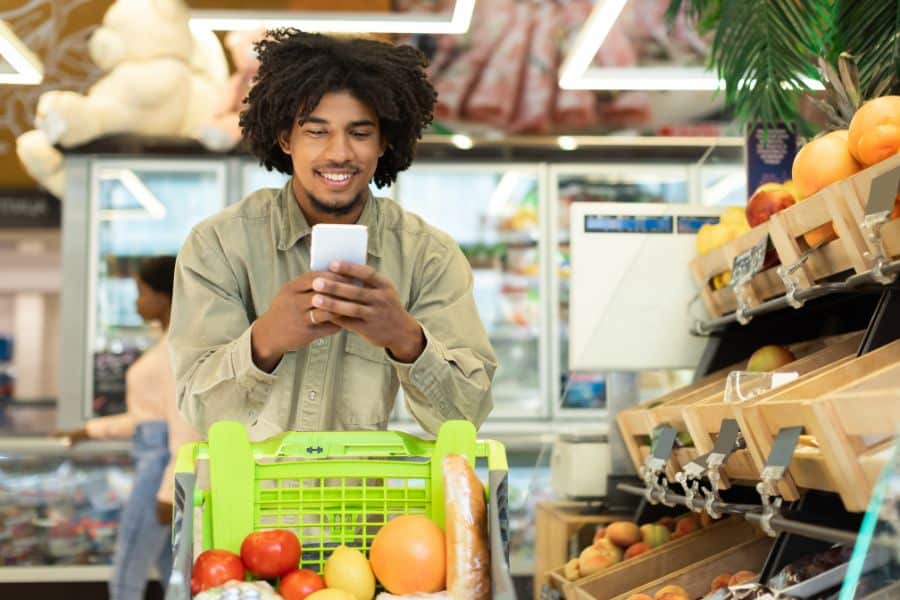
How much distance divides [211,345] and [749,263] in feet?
3.52

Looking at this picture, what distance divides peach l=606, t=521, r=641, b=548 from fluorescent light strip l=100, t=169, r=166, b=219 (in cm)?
412

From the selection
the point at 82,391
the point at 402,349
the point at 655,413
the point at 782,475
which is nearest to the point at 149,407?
the point at 82,391

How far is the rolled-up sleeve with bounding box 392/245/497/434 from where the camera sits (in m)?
1.86

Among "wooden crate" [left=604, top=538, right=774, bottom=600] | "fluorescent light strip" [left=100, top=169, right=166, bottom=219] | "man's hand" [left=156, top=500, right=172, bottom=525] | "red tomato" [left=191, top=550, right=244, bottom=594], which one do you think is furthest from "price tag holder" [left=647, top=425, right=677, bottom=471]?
"fluorescent light strip" [left=100, top=169, right=166, bottom=219]

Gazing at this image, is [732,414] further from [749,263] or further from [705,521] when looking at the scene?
[705,521]

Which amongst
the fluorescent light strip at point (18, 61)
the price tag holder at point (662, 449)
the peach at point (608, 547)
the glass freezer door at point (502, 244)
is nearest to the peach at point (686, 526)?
the peach at point (608, 547)

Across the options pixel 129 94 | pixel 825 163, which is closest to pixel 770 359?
pixel 825 163

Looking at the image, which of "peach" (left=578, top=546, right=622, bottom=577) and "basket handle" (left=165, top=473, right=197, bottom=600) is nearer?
"basket handle" (left=165, top=473, right=197, bottom=600)

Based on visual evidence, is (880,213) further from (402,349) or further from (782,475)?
(402,349)

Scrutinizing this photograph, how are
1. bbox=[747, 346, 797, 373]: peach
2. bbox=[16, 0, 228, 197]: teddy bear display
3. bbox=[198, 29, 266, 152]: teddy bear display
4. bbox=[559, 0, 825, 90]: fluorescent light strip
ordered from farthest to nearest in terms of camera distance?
bbox=[198, 29, 266, 152]: teddy bear display → bbox=[16, 0, 228, 197]: teddy bear display → bbox=[559, 0, 825, 90]: fluorescent light strip → bbox=[747, 346, 797, 373]: peach

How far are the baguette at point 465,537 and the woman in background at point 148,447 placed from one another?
2.79 meters

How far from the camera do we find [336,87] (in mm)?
1989

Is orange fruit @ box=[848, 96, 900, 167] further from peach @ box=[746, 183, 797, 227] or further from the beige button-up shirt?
the beige button-up shirt

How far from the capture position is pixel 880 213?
169 cm
